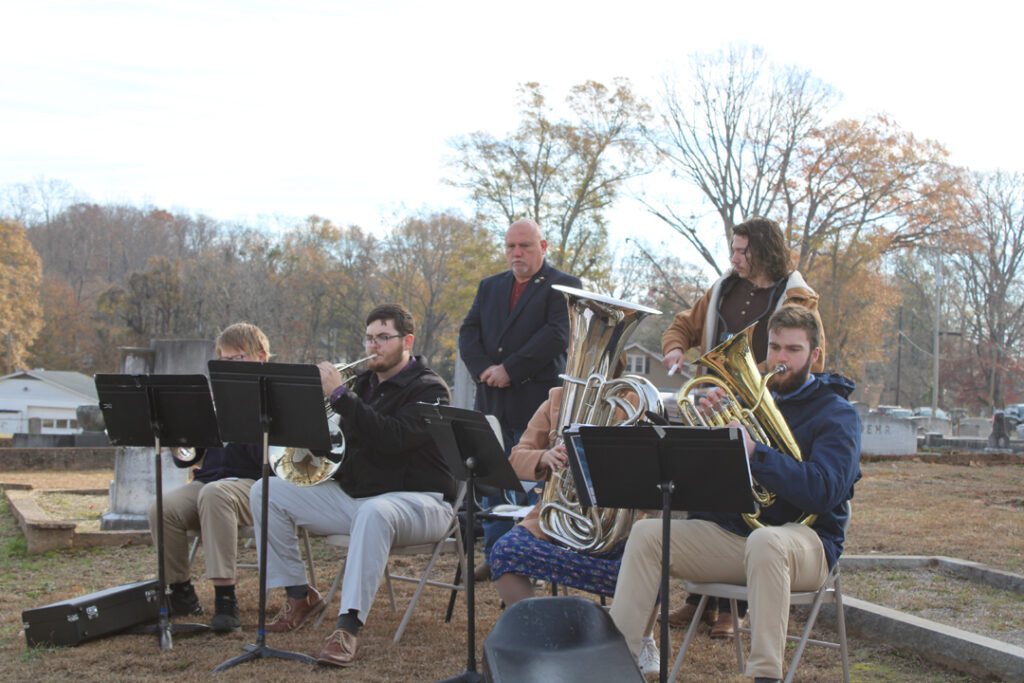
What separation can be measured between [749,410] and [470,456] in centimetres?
114

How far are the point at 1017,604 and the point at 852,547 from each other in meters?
1.94

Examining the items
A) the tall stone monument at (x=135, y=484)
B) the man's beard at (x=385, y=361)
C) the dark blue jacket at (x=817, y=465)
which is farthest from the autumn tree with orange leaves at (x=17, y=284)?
the dark blue jacket at (x=817, y=465)

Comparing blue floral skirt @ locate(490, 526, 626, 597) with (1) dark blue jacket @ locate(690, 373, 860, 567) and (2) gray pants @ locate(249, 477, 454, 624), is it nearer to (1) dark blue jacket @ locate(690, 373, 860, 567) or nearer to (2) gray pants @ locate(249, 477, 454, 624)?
(1) dark blue jacket @ locate(690, 373, 860, 567)

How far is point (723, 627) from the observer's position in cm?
494

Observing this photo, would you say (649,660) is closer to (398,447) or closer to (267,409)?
(398,447)

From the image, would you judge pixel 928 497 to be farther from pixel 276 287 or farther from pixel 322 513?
pixel 276 287

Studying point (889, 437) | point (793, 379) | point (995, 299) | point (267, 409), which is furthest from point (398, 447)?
point (995, 299)

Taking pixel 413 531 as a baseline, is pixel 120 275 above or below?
above

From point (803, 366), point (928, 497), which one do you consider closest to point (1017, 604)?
point (803, 366)

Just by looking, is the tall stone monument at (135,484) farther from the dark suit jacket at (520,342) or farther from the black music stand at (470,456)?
the black music stand at (470,456)

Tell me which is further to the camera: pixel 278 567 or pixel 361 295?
pixel 361 295

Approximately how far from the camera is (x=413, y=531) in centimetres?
486

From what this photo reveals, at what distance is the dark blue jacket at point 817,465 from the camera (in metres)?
3.52

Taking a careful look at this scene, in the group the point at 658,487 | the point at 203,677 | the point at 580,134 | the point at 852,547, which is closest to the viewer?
the point at 658,487
